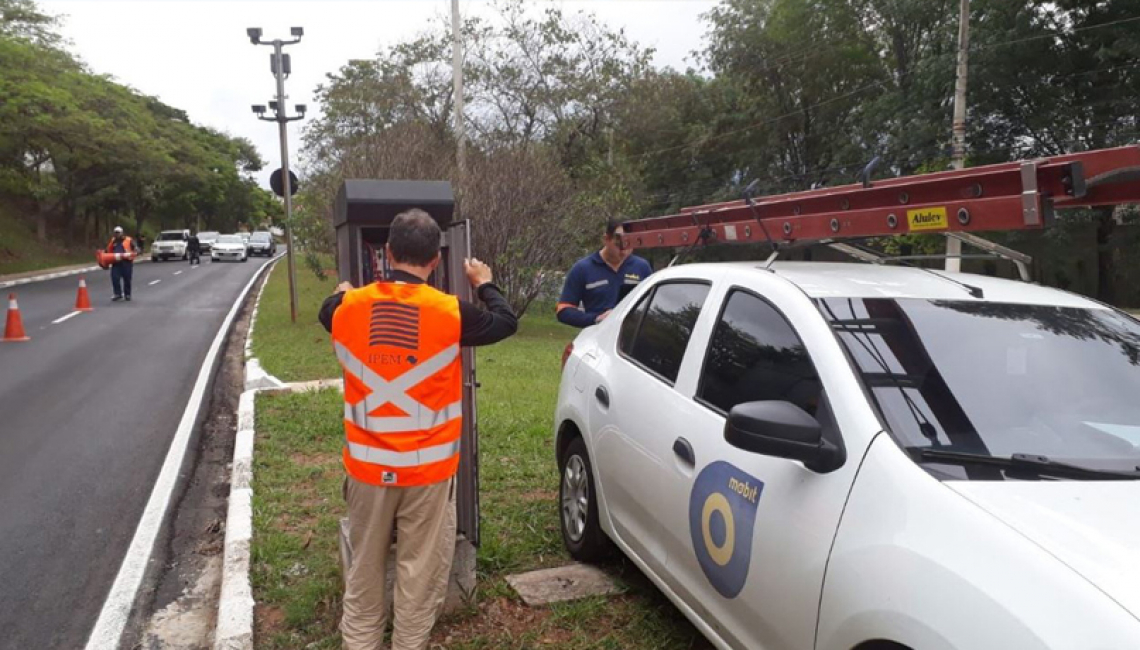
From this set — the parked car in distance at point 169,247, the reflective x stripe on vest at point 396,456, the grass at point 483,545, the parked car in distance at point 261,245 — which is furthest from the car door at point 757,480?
the parked car in distance at point 261,245

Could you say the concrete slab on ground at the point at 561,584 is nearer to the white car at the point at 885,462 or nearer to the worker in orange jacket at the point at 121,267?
the white car at the point at 885,462

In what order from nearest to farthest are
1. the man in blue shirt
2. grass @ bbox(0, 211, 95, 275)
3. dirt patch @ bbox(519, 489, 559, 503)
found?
dirt patch @ bbox(519, 489, 559, 503) < the man in blue shirt < grass @ bbox(0, 211, 95, 275)

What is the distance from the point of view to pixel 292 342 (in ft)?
44.0

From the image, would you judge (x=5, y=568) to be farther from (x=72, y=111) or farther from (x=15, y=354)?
(x=72, y=111)

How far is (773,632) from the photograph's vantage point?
8.54ft

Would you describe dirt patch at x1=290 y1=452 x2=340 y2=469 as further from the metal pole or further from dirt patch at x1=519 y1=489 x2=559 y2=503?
the metal pole

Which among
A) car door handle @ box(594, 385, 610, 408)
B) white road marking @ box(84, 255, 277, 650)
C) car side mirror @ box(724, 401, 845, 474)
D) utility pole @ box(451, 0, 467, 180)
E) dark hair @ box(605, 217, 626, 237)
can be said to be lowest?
white road marking @ box(84, 255, 277, 650)

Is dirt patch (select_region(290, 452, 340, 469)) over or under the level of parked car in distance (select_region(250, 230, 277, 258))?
→ under

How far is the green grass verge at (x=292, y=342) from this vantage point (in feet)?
34.8

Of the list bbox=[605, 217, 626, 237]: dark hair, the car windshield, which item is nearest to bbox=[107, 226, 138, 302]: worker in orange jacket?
bbox=[605, 217, 626, 237]: dark hair

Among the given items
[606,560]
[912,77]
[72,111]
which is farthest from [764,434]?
[72,111]

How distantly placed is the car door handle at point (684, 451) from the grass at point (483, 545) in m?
0.92

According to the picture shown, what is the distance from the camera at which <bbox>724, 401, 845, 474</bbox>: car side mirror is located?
2.42 meters

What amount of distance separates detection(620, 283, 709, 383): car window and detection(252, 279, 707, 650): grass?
112 cm
